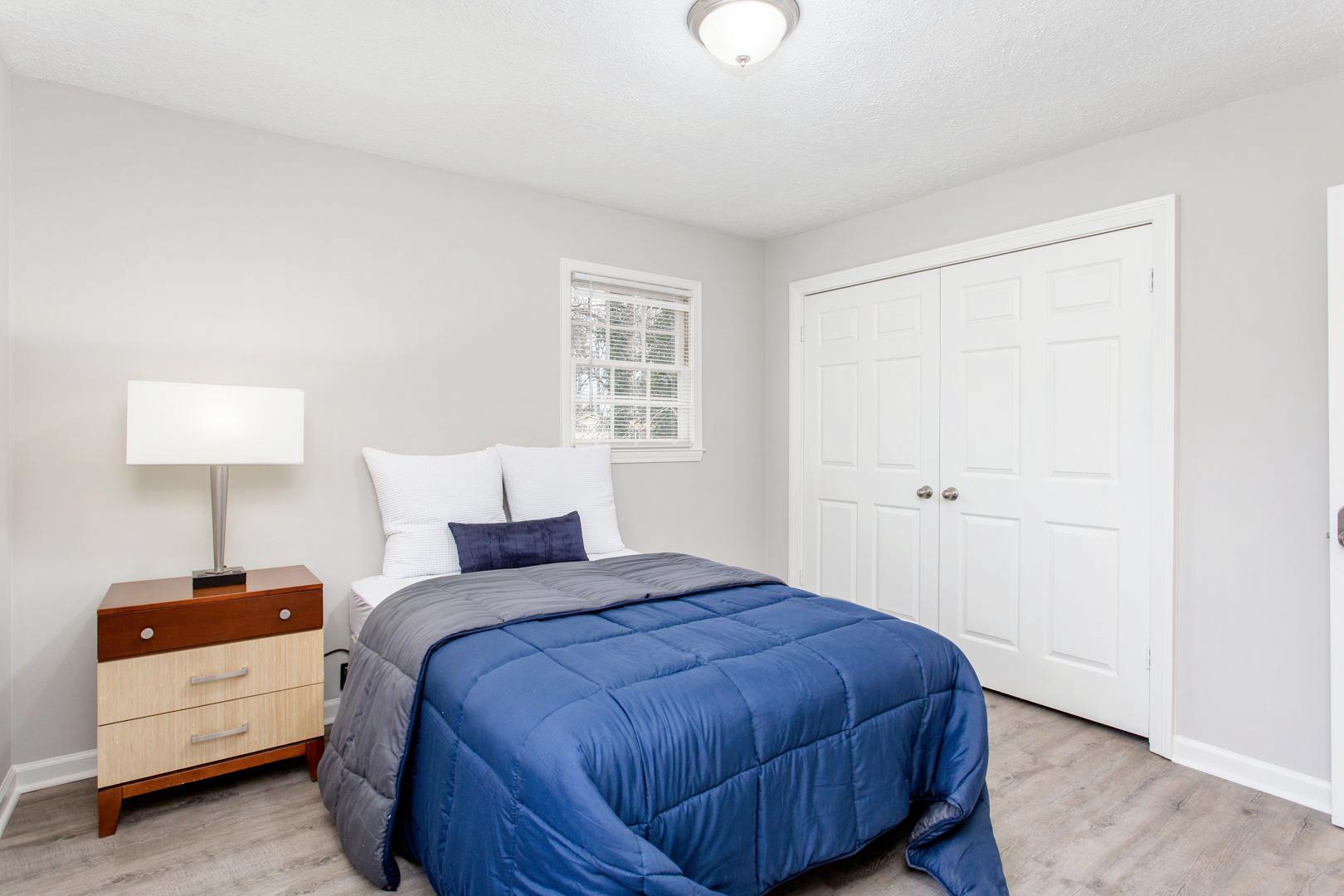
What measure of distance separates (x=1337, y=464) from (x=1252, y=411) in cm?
34

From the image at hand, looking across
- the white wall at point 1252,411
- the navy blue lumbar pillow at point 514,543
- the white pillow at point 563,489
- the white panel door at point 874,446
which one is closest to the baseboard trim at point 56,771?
the navy blue lumbar pillow at point 514,543

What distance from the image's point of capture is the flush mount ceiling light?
196cm

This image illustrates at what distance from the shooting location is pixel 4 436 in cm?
239

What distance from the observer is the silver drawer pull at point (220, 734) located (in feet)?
7.57

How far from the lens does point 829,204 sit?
3.78 meters

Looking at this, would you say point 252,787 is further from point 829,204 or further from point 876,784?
point 829,204

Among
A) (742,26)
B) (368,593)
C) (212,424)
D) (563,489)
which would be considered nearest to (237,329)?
(212,424)

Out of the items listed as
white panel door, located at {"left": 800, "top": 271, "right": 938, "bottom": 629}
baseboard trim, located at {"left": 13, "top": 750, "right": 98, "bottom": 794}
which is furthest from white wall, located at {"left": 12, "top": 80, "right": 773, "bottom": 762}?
white panel door, located at {"left": 800, "top": 271, "right": 938, "bottom": 629}

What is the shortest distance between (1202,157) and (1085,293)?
0.61 metres

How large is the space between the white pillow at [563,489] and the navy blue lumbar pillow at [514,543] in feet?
0.48

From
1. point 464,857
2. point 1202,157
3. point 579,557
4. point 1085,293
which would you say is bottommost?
point 464,857

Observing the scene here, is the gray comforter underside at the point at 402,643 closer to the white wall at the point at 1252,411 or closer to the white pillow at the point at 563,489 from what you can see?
the white pillow at the point at 563,489

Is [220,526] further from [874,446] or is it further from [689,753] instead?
[874,446]

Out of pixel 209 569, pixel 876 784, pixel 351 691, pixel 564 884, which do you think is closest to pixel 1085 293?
pixel 876 784
